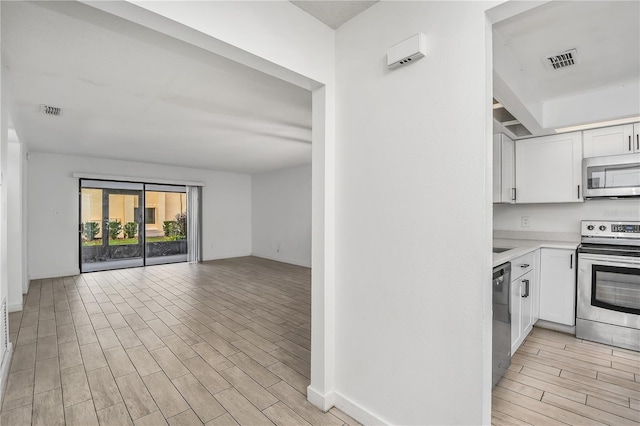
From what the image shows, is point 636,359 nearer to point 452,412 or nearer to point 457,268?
point 452,412

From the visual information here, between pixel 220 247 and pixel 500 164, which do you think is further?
pixel 220 247

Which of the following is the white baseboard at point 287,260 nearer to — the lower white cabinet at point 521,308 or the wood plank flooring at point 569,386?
the lower white cabinet at point 521,308

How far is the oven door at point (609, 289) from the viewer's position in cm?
285

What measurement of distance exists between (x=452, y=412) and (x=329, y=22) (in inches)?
94.3

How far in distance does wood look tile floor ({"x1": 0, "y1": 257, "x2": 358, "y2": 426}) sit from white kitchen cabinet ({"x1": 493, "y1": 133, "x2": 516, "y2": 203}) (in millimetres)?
2759

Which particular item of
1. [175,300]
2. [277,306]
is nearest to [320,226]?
[277,306]

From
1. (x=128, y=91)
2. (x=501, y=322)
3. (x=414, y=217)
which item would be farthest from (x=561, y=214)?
(x=128, y=91)


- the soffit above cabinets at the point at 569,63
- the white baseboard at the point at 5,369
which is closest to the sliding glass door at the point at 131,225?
the white baseboard at the point at 5,369

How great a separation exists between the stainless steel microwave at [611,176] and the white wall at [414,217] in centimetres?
284

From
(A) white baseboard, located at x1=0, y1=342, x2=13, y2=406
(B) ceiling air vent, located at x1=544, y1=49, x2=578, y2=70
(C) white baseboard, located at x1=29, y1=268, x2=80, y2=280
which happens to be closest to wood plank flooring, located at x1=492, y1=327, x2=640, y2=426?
(B) ceiling air vent, located at x1=544, y1=49, x2=578, y2=70

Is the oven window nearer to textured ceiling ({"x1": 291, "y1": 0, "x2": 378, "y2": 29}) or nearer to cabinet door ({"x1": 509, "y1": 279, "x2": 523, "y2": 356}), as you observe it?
cabinet door ({"x1": 509, "y1": 279, "x2": 523, "y2": 356})

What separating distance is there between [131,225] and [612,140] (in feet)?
28.5

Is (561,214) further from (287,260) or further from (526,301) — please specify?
(287,260)

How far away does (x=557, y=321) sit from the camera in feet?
10.8
